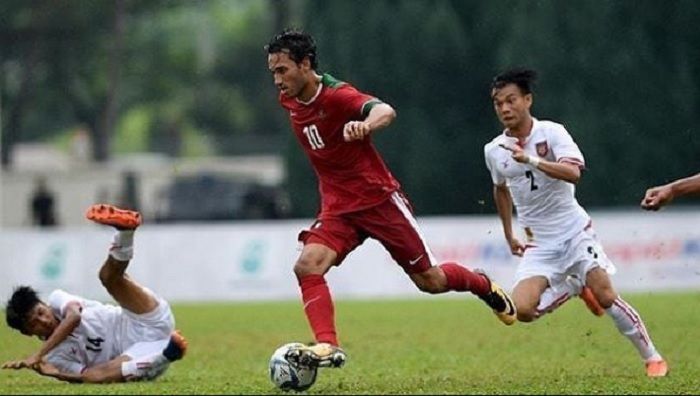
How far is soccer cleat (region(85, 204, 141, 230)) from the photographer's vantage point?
11.9m

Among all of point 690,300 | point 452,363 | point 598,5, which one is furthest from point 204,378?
point 598,5

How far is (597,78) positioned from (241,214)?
34.0 feet

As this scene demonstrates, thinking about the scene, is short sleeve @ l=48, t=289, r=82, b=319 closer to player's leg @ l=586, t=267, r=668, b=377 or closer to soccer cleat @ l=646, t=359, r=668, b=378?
player's leg @ l=586, t=267, r=668, b=377

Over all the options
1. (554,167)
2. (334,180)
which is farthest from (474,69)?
(334,180)

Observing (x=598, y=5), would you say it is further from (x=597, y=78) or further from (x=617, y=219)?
(x=617, y=219)

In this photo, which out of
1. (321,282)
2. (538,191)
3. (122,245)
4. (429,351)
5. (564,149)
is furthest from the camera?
(429,351)

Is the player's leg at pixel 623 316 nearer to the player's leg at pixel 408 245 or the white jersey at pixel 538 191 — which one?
the white jersey at pixel 538 191

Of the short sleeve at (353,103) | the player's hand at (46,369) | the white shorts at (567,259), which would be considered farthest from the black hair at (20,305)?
the white shorts at (567,259)

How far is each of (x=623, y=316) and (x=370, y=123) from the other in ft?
8.79

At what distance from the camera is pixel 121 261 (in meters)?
12.4

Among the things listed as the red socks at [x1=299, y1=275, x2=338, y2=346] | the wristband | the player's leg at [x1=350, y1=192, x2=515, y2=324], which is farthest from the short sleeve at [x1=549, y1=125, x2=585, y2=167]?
the red socks at [x1=299, y1=275, x2=338, y2=346]

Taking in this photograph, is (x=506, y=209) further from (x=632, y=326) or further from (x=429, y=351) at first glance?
(x=429, y=351)

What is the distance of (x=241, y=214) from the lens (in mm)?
35719

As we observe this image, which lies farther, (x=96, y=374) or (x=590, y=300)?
(x=590, y=300)
